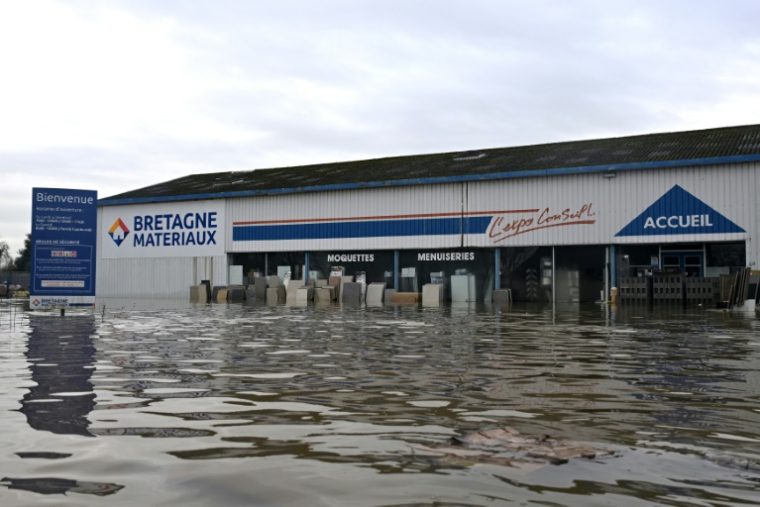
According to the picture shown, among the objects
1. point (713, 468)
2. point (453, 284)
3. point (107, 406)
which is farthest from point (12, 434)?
point (453, 284)

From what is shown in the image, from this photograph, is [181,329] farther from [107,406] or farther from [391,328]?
[107,406]

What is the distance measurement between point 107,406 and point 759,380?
5.48 metres

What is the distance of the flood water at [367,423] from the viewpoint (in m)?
3.55

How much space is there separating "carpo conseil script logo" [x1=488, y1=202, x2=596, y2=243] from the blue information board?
18634 millimetres

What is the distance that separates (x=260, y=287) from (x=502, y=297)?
11606mm

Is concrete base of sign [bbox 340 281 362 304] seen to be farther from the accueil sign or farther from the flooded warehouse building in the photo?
the accueil sign

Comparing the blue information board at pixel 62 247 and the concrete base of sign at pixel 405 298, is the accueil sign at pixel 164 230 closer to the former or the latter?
the concrete base of sign at pixel 405 298

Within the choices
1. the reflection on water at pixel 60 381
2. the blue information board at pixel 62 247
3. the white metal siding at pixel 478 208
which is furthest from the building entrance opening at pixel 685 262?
the reflection on water at pixel 60 381

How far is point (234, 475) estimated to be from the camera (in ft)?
12.5

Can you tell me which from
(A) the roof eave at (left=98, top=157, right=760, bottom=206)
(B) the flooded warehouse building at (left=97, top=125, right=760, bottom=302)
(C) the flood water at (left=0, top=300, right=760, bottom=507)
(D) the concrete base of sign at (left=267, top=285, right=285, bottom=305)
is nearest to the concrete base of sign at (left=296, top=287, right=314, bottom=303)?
(D) the concrete base of sign at (left=267, top=285, right=285, bottom=305)

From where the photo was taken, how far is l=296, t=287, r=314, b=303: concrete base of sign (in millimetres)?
34500

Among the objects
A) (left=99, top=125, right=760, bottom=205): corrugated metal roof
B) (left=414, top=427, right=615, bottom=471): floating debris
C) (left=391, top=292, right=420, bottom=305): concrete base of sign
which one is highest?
(left=99, top=125, right=760, bottom=205): corrugated metal roof

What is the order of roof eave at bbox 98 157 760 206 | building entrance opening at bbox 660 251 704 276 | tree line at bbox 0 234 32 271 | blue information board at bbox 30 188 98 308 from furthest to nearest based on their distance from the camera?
tree line at bbox 0 234 32 271, building entrance opening at bbox 660 251 704 276, roof eave at bbox 98 157 760 206, blue information board at bbox 30 188 98 308

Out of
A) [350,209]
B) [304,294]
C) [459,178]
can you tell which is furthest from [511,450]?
[350,209]
